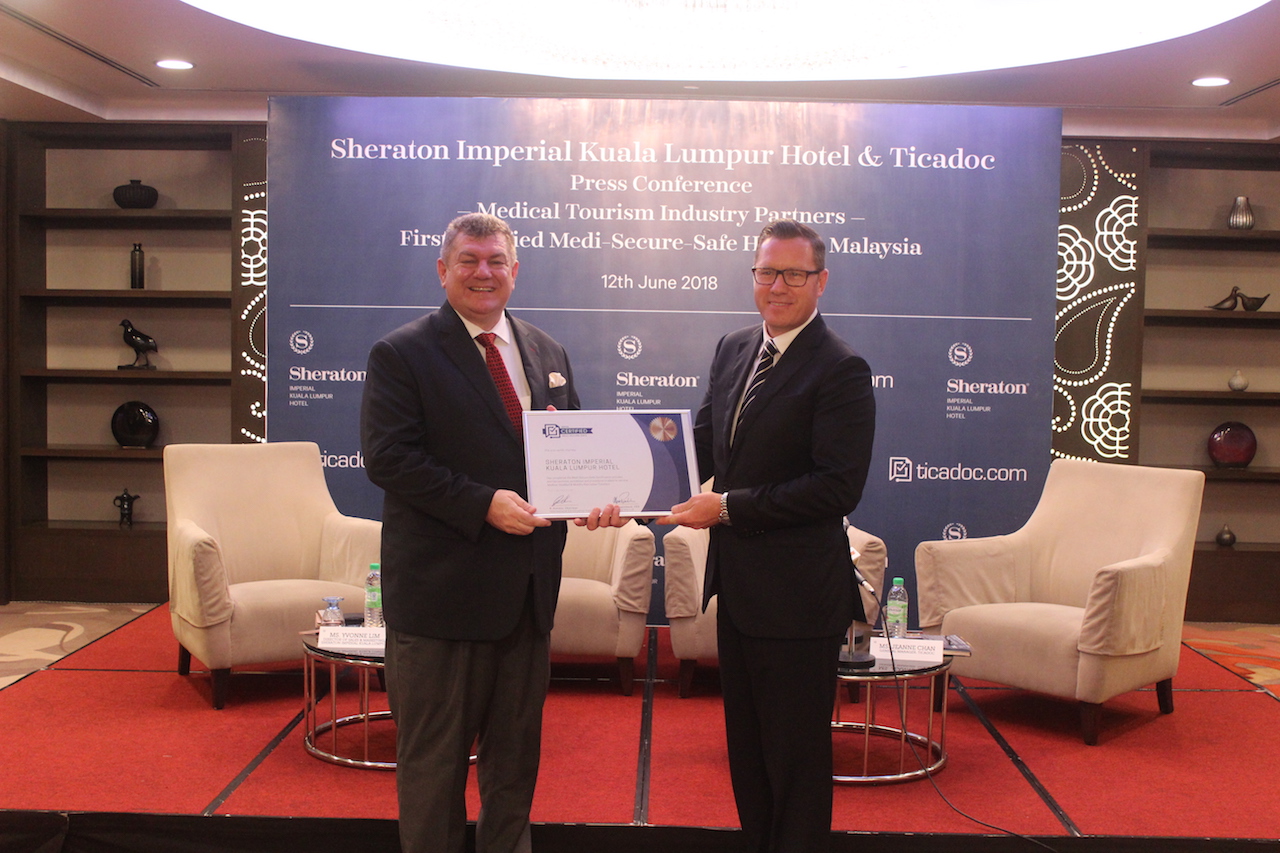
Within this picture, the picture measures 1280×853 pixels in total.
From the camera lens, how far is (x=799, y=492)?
2.36 meters

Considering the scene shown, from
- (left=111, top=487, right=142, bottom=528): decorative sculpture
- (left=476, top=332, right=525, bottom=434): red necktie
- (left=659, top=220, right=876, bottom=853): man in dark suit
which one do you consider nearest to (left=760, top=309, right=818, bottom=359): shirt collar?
(left=659, top=220, right=876, bottom=853): man in dark suit

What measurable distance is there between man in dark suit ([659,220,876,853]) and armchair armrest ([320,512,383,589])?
95.5 inches

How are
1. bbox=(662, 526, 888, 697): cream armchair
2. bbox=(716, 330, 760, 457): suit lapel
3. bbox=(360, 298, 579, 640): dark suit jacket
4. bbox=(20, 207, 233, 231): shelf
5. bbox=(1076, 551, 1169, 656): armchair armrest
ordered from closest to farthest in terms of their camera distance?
bbox=(360, 298, 579, 640): dark suit jacket → bbox=(716, 330, 760, 457): suit lapel → bbox=(1076, 551, 1169, 656): armchair armrest → bbox=(662, 526, 888, 697): cream armchair → bbox=(20, 207, 233, 231): shelf

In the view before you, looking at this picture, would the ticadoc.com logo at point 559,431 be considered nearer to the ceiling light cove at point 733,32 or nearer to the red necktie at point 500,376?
the red necktie at point 500,376

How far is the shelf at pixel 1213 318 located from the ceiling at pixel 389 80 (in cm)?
103

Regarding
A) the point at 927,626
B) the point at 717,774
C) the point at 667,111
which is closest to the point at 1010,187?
the point at 667,111

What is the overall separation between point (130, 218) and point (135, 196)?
0.46ft

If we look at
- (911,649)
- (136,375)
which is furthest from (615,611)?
(136,375)

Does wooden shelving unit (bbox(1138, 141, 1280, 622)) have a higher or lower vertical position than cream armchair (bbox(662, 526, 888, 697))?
higher

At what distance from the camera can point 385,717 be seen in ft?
13.0

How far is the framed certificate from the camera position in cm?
246

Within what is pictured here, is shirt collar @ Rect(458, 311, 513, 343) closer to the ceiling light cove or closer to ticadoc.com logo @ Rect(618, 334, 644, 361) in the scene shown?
the ceiling light cove

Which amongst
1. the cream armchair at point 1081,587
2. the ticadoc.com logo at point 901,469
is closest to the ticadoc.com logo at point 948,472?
the ticadoc.com logo at point 901,469

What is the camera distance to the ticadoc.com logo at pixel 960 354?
526cm
